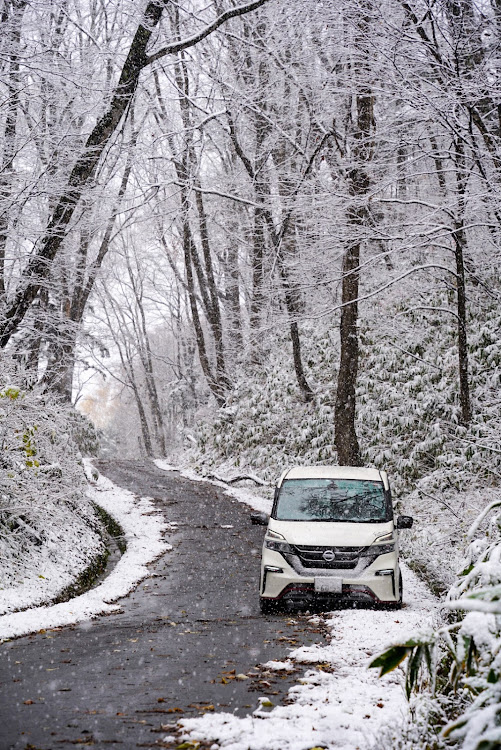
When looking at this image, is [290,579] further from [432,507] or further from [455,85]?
[455,85]

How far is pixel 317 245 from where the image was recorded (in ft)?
57.5

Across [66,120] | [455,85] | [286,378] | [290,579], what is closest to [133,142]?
[66,120]

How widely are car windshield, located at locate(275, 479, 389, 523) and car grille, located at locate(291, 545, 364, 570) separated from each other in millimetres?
787

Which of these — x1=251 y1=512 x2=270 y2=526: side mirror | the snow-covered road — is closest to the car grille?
x1=251 y1=512 x2=270 y2=526: side mirror

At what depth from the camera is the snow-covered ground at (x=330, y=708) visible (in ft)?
13.0

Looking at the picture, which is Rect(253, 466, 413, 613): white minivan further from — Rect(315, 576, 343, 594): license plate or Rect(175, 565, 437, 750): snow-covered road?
Rect(175, 565, 437, 750): snow-covered road

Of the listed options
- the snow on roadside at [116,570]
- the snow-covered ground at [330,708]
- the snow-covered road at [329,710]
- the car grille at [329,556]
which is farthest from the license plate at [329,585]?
the snow on roadside at [116,570]

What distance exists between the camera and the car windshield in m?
9.00

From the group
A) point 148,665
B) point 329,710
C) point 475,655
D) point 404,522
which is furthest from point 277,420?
point 475,655

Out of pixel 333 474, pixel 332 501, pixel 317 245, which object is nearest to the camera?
pixel 332 501

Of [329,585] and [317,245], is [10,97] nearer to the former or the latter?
[317,245]

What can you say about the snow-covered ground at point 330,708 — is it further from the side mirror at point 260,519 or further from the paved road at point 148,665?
the side mirror at point 260,519

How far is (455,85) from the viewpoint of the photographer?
11266 millimetres

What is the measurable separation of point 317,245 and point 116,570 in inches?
386
